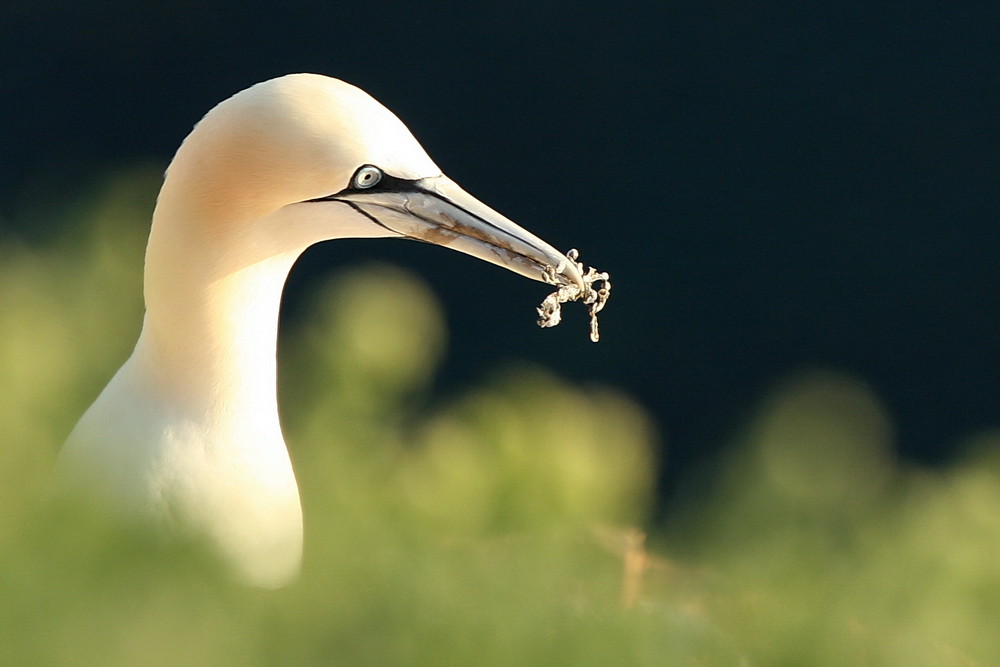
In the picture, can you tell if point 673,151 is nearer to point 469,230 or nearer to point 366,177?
point 469,230

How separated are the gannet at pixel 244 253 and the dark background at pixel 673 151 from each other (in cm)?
306

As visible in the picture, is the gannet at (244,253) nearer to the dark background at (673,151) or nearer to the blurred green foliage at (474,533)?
the blurred green foliage at (474,533)

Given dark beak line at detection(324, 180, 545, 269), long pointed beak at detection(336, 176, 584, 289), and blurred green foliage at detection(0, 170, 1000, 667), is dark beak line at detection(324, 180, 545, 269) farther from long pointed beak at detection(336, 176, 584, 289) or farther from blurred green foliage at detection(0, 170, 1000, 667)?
blurred green foliage at detection(0, 170, 1000, 667)

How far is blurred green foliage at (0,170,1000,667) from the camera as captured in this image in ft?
2.15

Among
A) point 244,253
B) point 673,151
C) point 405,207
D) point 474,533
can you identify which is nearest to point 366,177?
point 405,207

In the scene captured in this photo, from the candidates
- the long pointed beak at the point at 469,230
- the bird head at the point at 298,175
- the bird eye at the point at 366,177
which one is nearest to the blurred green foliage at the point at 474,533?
the bird head at the point at 298,175

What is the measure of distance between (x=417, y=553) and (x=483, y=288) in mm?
4722

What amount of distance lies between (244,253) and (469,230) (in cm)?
41

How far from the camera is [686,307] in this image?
5418 millimetres

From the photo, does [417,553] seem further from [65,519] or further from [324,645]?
[65,519]

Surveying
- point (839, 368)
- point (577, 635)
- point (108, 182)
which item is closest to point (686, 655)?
point (577, 635)

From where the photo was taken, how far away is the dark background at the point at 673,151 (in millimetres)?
5336

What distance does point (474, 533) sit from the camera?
88cm

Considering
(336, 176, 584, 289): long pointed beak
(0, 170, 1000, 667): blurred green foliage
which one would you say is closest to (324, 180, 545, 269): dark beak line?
(336, 176, 584, 289): long pointed beak
